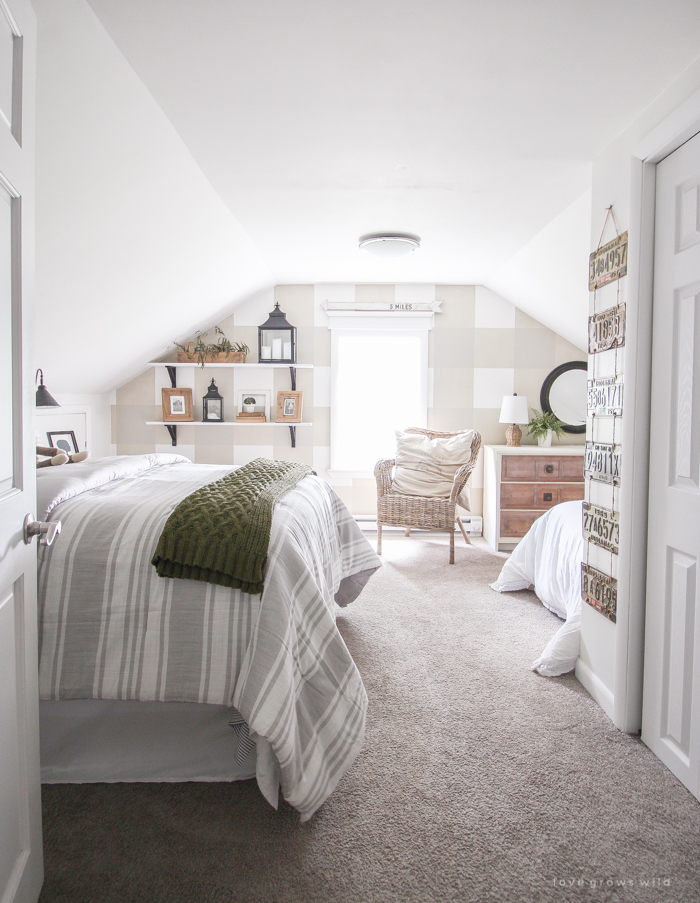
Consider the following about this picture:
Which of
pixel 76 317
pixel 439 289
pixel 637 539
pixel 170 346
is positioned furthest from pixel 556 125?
pixel 170 346

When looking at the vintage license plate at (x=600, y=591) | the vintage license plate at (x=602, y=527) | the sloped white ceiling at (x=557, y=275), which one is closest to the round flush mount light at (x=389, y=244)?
the sloped white ceiling at (x=557, y=275)

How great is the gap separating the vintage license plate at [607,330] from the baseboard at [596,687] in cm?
129

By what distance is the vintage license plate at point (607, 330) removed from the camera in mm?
2035

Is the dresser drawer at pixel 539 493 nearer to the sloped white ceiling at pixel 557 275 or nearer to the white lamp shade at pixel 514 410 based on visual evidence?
the white lamp shade at pixel 514 410

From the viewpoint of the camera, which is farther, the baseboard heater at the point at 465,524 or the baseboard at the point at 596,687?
the baseboard heater at the point at 465,524

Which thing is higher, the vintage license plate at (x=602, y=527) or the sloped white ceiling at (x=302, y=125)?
the sloped white ceiling at (x=302, y=125)

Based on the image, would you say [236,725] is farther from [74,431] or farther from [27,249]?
[74,431]

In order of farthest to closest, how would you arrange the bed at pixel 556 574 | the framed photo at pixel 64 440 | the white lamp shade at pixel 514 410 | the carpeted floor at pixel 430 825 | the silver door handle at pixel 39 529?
the white lamp shade at pixel 514 410 → the framed photo at pixel 64 440 → the bed at pixel 556 574 → the carpeted floor at pixel 430 825 → the silver door handle at pixel 39 529

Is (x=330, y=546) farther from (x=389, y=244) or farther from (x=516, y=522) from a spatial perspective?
(x=516, y=522)

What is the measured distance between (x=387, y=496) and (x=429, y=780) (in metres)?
2.70

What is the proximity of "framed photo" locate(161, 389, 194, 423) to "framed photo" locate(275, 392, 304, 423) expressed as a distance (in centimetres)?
80

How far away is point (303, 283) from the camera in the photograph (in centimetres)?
505

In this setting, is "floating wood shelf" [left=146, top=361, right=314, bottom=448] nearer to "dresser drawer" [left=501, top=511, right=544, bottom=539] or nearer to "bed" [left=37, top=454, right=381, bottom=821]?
"dresser drawer" [left=501, top=511, right=544, bottom=539]

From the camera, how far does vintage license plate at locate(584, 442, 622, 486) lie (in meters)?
2.07
